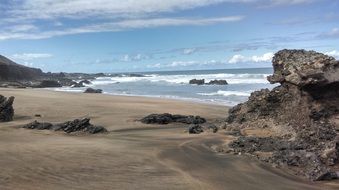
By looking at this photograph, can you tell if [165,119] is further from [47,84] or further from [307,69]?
[47,84]

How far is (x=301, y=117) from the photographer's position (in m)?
10.7

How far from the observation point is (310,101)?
10477 millimetres

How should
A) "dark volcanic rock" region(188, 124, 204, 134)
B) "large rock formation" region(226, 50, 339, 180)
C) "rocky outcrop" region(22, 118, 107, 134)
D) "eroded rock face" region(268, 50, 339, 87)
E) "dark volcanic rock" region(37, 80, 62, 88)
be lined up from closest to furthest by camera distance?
"large rock formation" region(226, 50, 339, 180) < "eroded rock face" region(268, 50, 339, 87) < "dark volcanic rock" region(188, 124, 204, 134) < "rocky outcrop" region(22, 118, 107, 134) < "dark volcanic rock" region(37, 80, 62, 88)

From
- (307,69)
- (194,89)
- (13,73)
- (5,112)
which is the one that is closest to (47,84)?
(13,73)

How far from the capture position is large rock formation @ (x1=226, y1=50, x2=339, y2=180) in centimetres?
855

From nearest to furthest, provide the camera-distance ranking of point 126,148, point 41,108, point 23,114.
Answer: point 126,148, point 23,114, point 41,108

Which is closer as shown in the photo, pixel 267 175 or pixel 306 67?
pixel 267 175

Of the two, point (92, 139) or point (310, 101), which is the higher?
point (310, 101)

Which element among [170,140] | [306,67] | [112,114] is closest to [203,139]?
[170,140]

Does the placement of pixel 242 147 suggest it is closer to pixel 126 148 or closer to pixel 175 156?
pixel 175 156

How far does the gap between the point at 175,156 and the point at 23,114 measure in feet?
31.9

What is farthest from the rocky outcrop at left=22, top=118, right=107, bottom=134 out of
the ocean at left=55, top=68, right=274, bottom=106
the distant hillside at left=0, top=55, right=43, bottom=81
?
the distant hillside at left=0, top=55, right=43, bottom=81

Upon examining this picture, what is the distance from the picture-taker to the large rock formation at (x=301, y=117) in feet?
28.1

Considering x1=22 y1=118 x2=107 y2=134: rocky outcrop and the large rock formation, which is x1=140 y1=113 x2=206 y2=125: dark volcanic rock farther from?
the large rock formation
